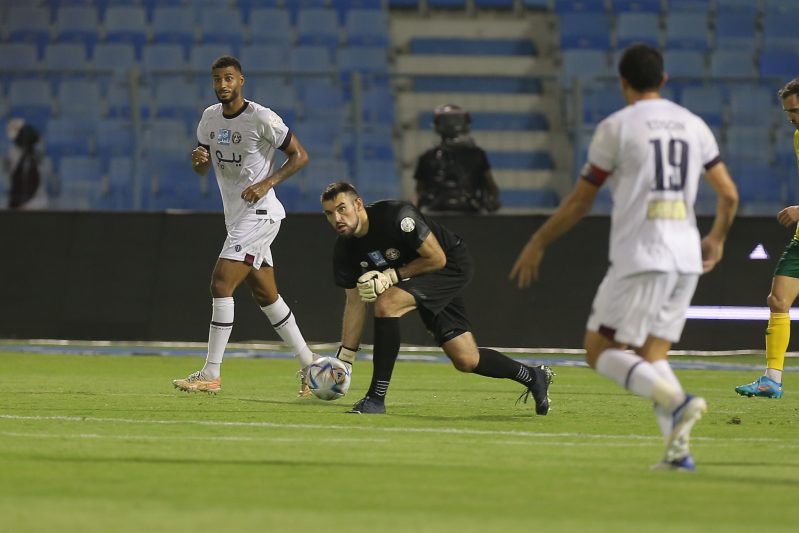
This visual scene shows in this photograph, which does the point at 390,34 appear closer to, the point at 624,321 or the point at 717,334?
the point at 717,334

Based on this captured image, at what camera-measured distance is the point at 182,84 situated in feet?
60.7

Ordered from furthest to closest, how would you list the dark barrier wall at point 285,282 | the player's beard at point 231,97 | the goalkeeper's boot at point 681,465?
the dark barrier wall at point 285,282
the player's beard at point 231,97
the goalkeeper's boot at point 681,465

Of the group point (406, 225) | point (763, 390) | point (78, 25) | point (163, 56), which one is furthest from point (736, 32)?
point (406, 225)

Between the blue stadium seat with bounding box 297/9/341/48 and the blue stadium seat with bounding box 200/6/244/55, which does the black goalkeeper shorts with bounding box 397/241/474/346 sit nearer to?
the blue stadium seat with bounding box 297/9/341/48

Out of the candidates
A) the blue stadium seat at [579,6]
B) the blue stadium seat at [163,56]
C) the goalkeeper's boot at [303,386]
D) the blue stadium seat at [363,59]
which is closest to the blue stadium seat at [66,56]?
the blue stadium seat at [163,56]

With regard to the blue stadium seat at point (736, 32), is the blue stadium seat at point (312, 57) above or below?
below

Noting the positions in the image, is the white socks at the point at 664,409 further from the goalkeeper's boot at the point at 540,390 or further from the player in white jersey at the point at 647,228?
the goalkeeper's boot at the point at 540,390

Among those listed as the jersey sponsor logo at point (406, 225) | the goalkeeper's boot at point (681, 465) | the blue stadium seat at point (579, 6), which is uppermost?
the blue stadium seat at point (579, 6)

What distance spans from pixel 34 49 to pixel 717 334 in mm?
11698

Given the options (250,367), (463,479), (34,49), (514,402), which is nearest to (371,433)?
(463,479)

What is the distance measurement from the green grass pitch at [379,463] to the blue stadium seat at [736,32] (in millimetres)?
13383

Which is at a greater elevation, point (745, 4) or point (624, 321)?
point (745, 4)

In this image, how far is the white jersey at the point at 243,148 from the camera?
11.8 metres

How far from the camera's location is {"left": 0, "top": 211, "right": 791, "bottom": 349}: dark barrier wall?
1709 cm
